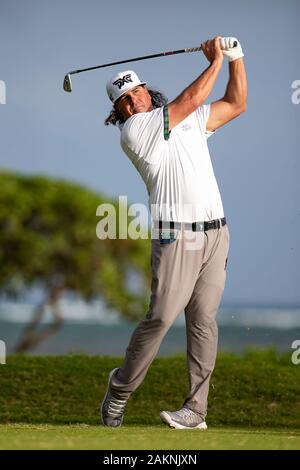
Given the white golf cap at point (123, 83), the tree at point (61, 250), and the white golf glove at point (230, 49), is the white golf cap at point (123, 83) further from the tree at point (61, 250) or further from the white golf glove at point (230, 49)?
the tree at point (61, 250)

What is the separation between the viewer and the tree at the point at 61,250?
716 inches

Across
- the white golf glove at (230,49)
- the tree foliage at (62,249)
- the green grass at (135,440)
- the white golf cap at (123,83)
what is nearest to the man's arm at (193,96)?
the white golf glove at (230,49)

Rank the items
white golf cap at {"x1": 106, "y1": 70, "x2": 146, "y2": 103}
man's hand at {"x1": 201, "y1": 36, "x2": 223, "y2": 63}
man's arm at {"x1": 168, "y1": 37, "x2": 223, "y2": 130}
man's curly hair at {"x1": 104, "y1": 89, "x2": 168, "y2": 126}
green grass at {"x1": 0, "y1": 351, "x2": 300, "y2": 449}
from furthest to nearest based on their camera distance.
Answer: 1. green grass at {"x1": 0, "y1": 351, "x2": 300, "y2": 449}
2. man's curly hair at {"x1": 104, "y1": 89, "x2": 168, "y2": 126}
3. white golf cap at {"x1": 106, "y1": 70, "x2": 146, "y2": 103}
4. man's hand at {"x1": 201, "y1": 36, "x2": 223, "y2": 63}
5. man's arm at {"x1": 168, "y1": 37, "x2": 223, "y2": 130}

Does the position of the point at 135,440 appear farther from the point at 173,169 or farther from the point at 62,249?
the point at 62,249

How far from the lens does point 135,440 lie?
14.5ft

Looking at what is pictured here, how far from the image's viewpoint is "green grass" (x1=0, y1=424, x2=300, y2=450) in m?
4.25

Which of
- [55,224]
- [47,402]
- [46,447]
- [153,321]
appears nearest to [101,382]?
[47,402]

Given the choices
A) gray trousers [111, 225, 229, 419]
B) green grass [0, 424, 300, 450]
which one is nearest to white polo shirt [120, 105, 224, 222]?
gray trousers [111, 225, 229, 419]

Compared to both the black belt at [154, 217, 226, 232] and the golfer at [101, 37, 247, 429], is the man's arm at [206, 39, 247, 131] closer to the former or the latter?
the golfer at [101, 37, 247, 429]

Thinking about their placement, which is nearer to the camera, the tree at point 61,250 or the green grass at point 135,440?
the green grass at point 135,440

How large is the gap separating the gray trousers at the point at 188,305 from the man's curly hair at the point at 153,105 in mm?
646

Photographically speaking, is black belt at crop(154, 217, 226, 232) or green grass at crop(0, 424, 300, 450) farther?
black belt at crop(154, 217, 226, 232)

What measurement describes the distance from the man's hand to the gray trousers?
2.40 ft

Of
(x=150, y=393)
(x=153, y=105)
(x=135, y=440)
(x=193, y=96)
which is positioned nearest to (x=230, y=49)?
(x=193, y=96)
